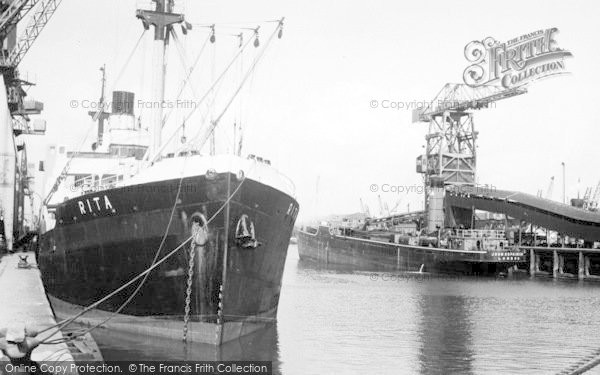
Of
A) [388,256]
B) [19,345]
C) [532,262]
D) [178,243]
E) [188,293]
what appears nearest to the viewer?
[19,345]

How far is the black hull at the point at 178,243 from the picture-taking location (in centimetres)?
1639

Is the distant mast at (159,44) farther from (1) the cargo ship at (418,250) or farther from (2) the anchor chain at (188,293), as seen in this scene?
(1) the cargo ship at (418,250)

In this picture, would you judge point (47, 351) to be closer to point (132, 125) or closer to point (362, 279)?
point (132, 125)

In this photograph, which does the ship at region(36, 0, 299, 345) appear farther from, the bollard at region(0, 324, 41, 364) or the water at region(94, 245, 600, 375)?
the bollard at region(0, 324, 41, 364)

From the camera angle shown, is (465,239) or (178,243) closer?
(178,243)

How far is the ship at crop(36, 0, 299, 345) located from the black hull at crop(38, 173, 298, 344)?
0.03 metres

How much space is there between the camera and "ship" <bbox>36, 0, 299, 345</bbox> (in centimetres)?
1639

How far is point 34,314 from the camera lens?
16.2 meters

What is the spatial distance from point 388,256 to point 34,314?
44.1 meters

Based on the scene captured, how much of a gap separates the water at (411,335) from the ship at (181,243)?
721 mm

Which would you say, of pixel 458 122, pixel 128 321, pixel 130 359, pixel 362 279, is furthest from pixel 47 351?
pixel 458 122

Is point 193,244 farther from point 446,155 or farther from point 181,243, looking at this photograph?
point 446,155

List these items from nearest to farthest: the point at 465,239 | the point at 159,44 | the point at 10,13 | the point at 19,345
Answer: the point at 19,345 < the point at 159,44 < the point at 10,13 < the point at 465,239


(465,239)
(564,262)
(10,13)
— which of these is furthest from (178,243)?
(564,262)
